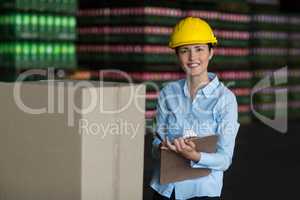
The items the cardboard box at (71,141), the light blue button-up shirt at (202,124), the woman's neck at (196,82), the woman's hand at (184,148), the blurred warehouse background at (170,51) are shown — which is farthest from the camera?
the blurred warehouse background at (170,51)

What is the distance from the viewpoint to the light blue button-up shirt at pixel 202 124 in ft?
7.75

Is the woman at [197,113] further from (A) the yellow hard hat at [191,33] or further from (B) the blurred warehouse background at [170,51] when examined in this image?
(B) the blurred warehouse background at [170,51]

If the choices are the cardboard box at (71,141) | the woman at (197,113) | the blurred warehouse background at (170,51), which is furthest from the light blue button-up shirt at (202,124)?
the blurred warehouse background at (170,51)

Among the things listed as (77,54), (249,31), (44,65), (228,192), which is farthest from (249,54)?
(228,192)

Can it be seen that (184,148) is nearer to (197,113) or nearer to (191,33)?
(197,113)

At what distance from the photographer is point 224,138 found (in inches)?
92.6

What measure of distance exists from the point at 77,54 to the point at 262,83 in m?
4.26

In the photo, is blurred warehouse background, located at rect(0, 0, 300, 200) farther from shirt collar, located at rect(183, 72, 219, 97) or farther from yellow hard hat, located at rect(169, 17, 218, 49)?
yellow hard hat, located at rect(169, 17, 218, 49)

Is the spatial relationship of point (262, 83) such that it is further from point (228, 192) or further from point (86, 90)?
point (86, 90)

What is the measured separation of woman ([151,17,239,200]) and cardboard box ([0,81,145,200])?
146mm

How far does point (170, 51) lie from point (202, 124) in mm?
8576

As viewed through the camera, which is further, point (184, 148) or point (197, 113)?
point (197, 113)

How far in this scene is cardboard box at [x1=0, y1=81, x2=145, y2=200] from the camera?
212 centimetres

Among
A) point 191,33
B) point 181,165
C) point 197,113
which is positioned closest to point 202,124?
point 197,113
